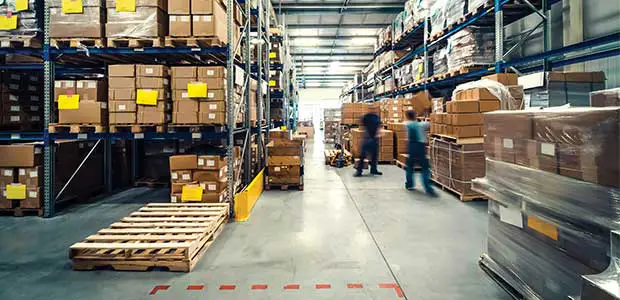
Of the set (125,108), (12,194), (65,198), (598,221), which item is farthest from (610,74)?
(12,194)

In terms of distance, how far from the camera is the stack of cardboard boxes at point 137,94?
5254 millimetres

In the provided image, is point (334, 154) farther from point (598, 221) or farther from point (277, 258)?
point (598, 221)

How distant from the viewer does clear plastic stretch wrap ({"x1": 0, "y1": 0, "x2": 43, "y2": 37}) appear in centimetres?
544

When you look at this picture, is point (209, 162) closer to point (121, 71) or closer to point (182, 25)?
point (121, 71)

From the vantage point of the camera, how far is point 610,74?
6.19 meters

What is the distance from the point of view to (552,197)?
2.41 meters

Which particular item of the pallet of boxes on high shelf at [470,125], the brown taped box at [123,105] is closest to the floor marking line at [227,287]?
the brown taped box at [123,105]

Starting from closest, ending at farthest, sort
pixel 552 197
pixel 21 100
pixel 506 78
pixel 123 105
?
pixel 552 197, pixel 123 105, pixel 506 78, pixel 21 100

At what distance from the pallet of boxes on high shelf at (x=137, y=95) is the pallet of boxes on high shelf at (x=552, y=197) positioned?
4.31m

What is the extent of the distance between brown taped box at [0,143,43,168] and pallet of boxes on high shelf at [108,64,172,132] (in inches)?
53.3

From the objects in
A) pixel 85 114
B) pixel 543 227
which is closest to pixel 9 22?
pixel 85 114

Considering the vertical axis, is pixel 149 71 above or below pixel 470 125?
above

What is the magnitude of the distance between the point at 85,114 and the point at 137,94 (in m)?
0.84

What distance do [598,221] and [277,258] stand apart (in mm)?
2648
